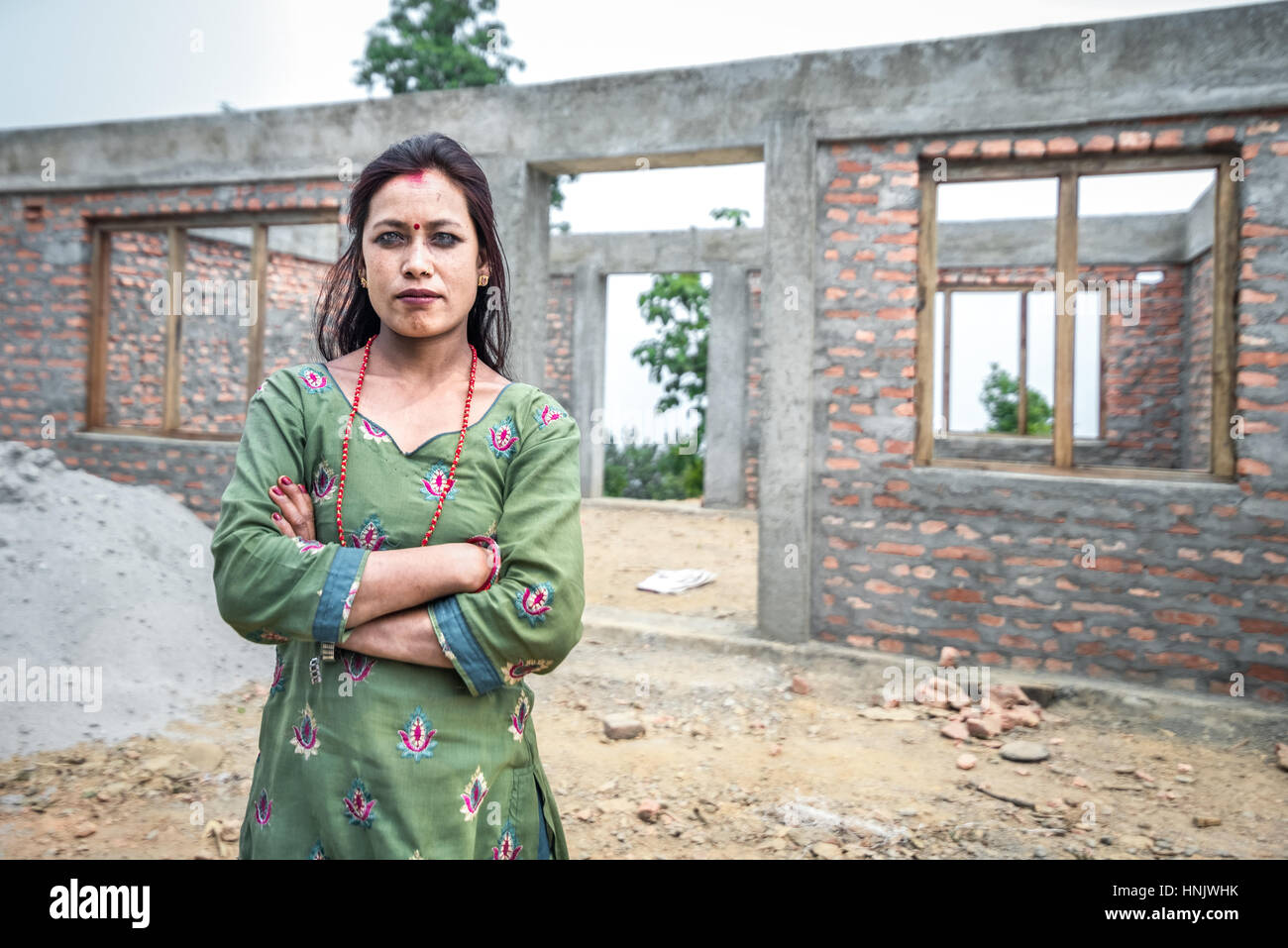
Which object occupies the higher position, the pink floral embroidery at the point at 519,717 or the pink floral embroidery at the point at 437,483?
the pink floral embroidery at the point at 437,483

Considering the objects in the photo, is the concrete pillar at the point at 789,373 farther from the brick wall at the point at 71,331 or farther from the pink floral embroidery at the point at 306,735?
the pink floral embroidery at the point at 306,735

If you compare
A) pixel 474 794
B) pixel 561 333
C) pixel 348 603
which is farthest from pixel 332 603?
pixel 561 333

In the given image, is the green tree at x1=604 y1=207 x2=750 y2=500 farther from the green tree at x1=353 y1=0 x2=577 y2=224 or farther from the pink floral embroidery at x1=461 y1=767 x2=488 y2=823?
the pink floral embroidery at x1=461 y1=767 x2=488 y2=823

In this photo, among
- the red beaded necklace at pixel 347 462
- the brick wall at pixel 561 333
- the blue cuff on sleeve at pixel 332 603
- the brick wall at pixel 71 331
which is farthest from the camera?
the brick wall at pixel 561 333

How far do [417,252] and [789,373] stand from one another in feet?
13.4

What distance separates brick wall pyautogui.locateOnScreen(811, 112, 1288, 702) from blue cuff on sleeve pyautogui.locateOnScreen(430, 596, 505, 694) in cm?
413

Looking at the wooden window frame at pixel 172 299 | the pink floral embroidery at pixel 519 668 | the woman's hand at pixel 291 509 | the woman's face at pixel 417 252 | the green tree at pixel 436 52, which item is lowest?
the pink floral embroidery at pixel 519 668

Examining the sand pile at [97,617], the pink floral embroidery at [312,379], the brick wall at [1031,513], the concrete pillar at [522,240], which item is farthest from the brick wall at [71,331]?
the pink floral embroidery at [312,379]

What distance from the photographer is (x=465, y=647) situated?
1.29 meters

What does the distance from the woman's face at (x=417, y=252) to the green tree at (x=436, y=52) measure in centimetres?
1521

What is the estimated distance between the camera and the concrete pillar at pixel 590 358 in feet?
39.7

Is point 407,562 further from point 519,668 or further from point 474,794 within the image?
point 474,794

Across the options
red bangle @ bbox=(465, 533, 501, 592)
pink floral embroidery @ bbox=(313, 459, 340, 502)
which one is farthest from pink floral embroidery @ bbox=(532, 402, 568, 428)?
pink floral embroidery @ bbox=(313, 459, 340, 502)

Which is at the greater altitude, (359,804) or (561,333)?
(561,333)
